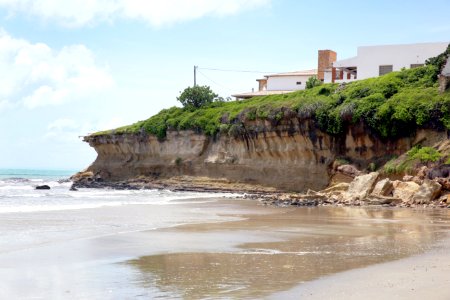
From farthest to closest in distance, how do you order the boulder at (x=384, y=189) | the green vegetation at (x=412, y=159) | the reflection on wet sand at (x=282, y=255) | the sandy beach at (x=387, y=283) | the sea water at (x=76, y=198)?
the green vegetation at (x=412, y=159)
the boulder at (x=384, y=189)
the sea water at (x=76, y=198)
the reflection on wet sand at (x=282, y=255)
the sandy beach at (x=387, y=283)

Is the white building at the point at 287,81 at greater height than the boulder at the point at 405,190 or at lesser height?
greater

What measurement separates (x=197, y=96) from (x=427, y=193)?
112ft

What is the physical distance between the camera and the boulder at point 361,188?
2976 cm

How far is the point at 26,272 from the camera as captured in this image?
10359mm

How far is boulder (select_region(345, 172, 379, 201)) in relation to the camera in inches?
1172

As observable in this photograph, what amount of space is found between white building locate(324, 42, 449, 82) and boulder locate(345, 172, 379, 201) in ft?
77.7

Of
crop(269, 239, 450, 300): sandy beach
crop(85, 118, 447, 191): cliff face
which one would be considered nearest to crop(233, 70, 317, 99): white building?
crop(85, 118, 447, 191): cliff face

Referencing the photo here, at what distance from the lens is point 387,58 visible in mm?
52750

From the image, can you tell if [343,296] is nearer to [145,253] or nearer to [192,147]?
[145,253]

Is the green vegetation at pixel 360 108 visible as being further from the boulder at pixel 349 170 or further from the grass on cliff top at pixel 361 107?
the boulder at pixel 349 170

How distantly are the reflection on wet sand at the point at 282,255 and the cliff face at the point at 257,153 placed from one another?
18.3 meters

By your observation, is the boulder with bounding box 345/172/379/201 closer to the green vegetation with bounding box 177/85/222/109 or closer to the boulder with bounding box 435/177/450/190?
the boulder with bounding box 435/177/450/190

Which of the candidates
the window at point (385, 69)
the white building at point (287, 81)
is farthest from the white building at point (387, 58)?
the white building at point (287, 81)

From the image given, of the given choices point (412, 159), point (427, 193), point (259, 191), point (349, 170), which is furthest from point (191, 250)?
point (259, 191)
